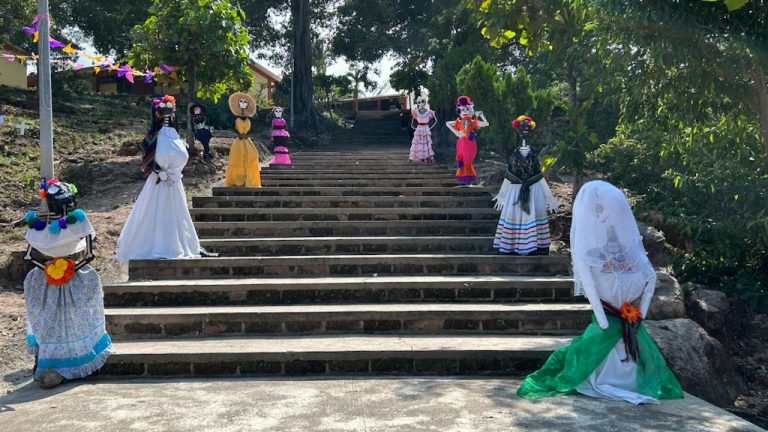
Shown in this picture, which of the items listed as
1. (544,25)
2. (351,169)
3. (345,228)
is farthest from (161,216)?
(351,169)

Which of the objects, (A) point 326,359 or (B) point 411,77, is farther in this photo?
(B) point 411,77

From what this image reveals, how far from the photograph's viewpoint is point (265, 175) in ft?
42.6

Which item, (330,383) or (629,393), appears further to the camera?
(330,383)

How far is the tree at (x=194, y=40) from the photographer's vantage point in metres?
11.8

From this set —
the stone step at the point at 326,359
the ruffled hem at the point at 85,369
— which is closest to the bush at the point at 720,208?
the stone step at the point at 326,359

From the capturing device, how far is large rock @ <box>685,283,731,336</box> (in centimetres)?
737

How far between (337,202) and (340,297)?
3608mm

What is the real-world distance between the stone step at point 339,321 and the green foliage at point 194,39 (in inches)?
260

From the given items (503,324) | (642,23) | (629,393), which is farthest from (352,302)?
(642,23)

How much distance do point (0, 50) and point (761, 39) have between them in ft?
52.3

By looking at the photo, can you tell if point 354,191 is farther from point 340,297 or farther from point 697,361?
point 697,361

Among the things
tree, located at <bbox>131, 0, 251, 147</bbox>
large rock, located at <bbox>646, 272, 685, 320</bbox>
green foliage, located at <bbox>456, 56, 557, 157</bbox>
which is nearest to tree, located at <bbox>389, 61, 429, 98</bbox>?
green foliage, located at <bbox>456, 56, 557, 157</bbox>

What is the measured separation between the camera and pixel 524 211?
8.31 meters

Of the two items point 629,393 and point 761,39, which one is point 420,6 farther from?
point 629,393
